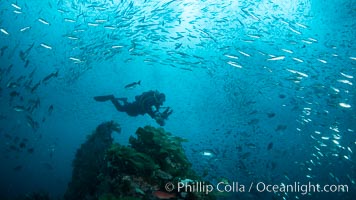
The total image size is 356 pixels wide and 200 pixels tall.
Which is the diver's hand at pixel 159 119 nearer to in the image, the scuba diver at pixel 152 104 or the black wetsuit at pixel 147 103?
the scuba diver at pixel 152 104

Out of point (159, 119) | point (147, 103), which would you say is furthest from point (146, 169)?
point (147, 103)

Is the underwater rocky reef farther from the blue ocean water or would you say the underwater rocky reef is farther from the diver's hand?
the diver's hand

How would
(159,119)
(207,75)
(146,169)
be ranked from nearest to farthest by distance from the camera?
(146,169), (159,119), (207,75)

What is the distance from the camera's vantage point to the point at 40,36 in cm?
4872

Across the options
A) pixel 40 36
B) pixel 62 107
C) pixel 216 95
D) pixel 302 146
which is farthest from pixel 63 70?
pixel 302 146

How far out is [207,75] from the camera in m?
50.8

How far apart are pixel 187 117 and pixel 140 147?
83.4 m

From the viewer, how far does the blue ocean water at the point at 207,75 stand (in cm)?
1499

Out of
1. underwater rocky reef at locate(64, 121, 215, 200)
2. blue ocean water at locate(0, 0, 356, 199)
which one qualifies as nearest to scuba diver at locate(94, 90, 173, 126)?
blue ocean water at locate(0, 0, 356, 199)

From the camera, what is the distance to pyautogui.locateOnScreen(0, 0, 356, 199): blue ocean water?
15.0m

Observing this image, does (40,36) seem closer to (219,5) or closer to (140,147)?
(219,5)

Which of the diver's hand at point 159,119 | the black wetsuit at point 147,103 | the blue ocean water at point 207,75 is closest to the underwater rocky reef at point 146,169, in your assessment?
the blue ocean water at point 207,75

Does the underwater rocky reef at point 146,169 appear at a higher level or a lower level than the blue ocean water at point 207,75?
higher

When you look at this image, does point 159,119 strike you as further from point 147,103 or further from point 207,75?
point 207,75
